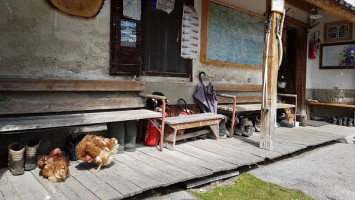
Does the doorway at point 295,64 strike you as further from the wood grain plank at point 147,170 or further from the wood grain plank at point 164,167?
the wood grain plank at point 147,170

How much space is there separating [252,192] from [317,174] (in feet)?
4.70

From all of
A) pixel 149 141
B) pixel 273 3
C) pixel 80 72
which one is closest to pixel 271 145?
pixel 149 141

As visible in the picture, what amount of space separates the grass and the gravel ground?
0.63ft

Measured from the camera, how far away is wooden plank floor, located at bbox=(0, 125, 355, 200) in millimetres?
2908

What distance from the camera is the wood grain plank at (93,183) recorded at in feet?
9.34

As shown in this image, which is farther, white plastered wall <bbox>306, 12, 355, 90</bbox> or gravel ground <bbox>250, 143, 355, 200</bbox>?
white plastered wall <bbox>306, 12, 355, 90</bbox>

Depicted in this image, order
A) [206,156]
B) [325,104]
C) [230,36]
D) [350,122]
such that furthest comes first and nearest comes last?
[325,104] < [350,122] < [230,36] < [206,156]

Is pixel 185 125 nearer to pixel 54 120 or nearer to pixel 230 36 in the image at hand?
pixel 54 120

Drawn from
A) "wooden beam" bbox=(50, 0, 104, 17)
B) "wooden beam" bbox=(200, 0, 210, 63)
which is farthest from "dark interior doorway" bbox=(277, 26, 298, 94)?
"wooden beam" bbox=(50, 0, 104, 17)

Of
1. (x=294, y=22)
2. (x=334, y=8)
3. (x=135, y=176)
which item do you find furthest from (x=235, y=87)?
(x=135, y=176)

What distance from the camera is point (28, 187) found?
2990mm

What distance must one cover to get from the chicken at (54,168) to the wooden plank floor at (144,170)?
70 mm

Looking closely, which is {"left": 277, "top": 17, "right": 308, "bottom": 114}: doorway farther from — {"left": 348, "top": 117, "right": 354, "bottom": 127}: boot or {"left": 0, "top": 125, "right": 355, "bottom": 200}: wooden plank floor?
{"left": 0, "top": 125, "right": 355, "bottom": 200}: wooden plank floor

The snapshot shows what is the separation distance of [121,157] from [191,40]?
314cm
